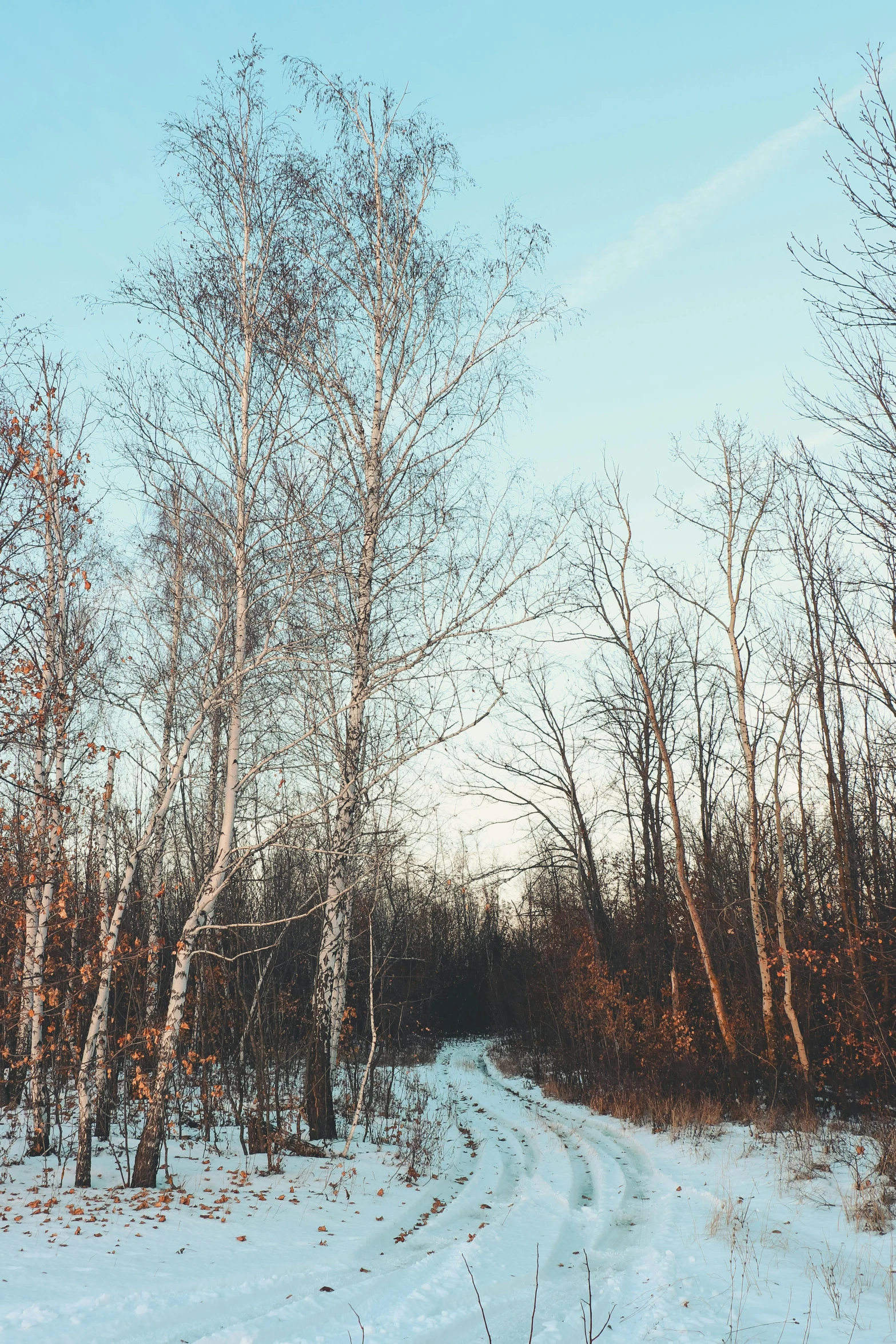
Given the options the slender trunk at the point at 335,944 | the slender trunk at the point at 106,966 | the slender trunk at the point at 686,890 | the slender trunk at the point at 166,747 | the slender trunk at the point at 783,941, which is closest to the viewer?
the slender trunk at the point at 106,966

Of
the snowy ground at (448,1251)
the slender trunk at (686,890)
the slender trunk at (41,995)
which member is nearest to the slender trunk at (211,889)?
the snowy ground at (448,1251)

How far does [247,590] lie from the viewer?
29.6 feet

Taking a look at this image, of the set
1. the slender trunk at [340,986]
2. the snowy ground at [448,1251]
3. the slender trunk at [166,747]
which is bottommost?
the snowy ground at [448,1251]

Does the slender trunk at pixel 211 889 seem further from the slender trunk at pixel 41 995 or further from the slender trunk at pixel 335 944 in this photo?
the slender trunk at pixel 41 995

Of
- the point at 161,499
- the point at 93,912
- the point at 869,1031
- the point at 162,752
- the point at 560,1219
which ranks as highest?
the point at 161,499

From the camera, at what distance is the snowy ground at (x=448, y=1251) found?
4.81m

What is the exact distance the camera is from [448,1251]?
6137 millimetres

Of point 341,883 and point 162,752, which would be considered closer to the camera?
point 162,752

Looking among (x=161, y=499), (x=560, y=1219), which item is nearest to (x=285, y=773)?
(x=161, y=499)

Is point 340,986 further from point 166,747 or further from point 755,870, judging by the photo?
point 755,870

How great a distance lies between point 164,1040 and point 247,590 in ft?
14.9

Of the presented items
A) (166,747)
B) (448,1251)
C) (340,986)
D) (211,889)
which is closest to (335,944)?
(340,986)

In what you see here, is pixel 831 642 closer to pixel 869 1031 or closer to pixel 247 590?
pixel 869 1031

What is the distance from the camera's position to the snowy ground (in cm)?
481
